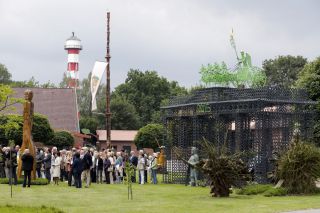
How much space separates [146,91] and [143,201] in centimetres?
7267

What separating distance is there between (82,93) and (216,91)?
79542 mm

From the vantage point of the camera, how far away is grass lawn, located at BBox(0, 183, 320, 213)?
21.7 meters

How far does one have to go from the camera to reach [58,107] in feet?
230

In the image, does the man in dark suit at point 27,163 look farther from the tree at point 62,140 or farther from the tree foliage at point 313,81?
the tree at point 62,140

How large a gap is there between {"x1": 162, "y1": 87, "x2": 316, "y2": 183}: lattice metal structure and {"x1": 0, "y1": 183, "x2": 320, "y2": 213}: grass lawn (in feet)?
9.58

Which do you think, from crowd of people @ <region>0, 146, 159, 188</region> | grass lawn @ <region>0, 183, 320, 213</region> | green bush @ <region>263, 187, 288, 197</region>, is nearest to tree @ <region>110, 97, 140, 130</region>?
crowd of people @ <region>0, 146, 159, 188</region>

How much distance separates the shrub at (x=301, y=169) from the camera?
27.3 meters

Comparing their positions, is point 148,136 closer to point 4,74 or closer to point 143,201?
point 143,201

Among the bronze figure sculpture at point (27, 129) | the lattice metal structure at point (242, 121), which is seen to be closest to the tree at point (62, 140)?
the lattice metal structure at point (242, 121)

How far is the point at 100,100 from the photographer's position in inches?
3964

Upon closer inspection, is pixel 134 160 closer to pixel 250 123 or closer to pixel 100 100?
pixel 250 123

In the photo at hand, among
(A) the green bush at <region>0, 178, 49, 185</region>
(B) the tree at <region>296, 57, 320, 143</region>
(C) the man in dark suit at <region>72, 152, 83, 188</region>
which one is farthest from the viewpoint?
(B) the tree at <region>296, 57, 320, 143</region>

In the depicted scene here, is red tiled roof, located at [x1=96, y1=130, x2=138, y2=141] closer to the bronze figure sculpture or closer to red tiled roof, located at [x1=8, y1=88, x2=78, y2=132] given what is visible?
red tiled roof, located at [x1=8, y1=88, x2=78, y2=132]

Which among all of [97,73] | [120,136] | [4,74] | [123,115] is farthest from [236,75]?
[4,74]
